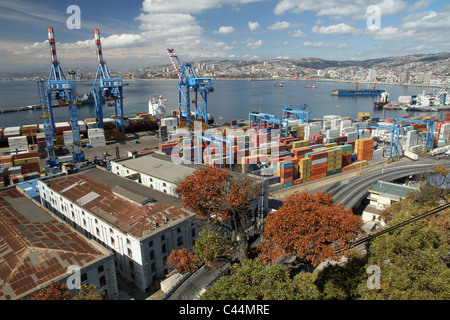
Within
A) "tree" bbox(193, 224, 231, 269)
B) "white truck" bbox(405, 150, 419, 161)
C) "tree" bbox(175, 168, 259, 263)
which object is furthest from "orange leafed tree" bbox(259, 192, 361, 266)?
"white truck" bbox(405, 150, 419, 161)

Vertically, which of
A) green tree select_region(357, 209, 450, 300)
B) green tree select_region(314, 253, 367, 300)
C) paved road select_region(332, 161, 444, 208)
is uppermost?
green tree select_region(357, 209, 450, 300)

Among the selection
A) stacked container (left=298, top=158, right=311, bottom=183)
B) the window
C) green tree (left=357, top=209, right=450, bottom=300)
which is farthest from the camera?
stacked container (left=298, top=158, right=311, bottom=183)

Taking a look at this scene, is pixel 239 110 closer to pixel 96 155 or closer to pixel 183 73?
pixel 183 73

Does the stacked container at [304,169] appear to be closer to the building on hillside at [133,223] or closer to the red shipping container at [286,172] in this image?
the red shipping container at [286,172]

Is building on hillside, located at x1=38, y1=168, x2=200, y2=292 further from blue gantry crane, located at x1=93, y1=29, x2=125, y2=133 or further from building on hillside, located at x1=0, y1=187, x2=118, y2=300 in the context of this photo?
blue gantry crane, located at x1=93, y1=29, x2=125, y2=133

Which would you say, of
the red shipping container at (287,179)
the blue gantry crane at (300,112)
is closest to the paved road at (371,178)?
the red shipping container at (287,179)
